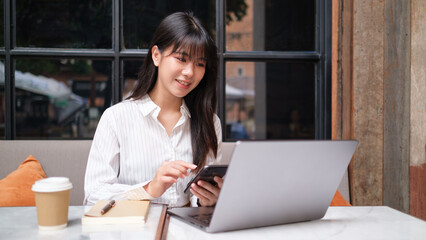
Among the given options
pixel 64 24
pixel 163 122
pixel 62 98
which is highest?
pixel 64 24

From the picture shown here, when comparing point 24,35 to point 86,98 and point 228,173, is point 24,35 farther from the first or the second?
point 228,173

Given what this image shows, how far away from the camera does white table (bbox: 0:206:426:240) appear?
0.76 meters

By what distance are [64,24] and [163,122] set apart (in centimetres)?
97

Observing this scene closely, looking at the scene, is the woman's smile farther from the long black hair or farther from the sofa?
the sofa

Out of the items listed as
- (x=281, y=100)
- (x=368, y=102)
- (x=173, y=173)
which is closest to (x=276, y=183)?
(x=173, y=173)

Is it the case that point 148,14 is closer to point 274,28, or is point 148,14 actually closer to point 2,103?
point 274,28

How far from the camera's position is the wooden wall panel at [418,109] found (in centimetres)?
157

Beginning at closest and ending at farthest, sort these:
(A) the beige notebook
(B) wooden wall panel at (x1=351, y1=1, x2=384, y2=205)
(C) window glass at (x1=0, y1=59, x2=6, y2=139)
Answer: (A) the beige notebook < (B) wooden wall panel at (x1=351, y1=1, x2=384, y2=205) < (C) window glass at (x1=0, y1=59, x2=6, y2=139)

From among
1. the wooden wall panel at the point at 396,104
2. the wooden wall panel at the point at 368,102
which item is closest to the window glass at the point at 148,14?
the wooden wall panel at the point at 368,102

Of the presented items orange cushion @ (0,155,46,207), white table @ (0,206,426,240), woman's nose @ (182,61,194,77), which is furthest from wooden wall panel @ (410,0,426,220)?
orange cushion @ (0,155,46,207)

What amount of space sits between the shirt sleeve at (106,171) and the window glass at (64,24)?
0.80 metres

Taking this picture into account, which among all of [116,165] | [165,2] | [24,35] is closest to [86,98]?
[24,35]

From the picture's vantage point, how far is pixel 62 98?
2062mm

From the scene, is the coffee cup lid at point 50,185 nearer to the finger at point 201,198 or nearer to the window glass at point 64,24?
the finger at point 201,198
